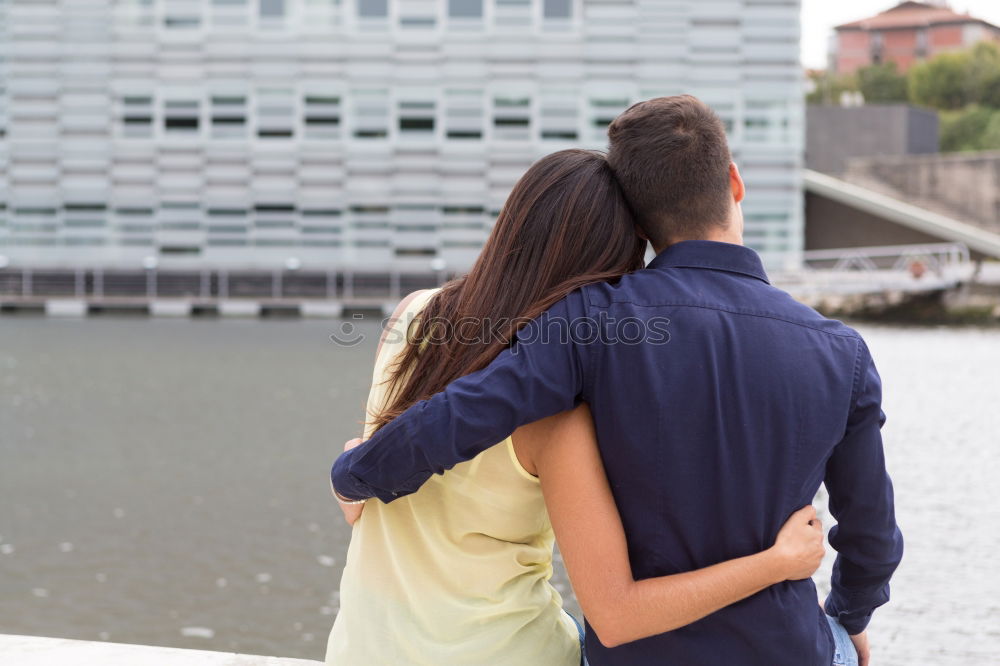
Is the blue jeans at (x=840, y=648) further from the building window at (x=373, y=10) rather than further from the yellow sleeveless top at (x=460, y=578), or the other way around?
the building window at (x=373, y=10)

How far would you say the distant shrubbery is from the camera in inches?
→ 2394

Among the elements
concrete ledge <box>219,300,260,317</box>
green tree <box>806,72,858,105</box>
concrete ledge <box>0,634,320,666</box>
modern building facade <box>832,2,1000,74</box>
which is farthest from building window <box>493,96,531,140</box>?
modern building facade <box>832,2,1000,74</box>

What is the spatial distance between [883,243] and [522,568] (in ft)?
130

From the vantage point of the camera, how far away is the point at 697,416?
1.53 metres

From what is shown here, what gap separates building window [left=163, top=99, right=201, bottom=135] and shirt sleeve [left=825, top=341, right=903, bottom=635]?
109 ft

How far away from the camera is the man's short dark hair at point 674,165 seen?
1623 mm

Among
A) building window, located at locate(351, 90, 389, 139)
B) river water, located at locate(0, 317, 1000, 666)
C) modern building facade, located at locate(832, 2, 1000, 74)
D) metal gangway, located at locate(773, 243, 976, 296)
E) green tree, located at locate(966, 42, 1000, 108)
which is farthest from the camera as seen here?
modern building facade, located at locate(832, 2, 1000, 74)

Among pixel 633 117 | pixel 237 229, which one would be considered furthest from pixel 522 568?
pixel 237 229

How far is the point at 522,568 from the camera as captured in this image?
5.62ft

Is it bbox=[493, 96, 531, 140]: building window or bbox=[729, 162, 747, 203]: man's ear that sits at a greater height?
bbox=[493, 96, 531, 140]: building window

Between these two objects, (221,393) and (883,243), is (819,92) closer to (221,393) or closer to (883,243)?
(883,243)

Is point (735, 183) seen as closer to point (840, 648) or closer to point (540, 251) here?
point (540, 251)

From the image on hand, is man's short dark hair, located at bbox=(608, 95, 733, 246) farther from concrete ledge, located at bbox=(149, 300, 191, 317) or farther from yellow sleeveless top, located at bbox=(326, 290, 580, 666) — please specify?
concrete ledge, located at bbox=(149, 300, 191, 317)

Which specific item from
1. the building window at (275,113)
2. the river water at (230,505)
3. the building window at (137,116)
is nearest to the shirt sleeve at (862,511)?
the river water at (230,505)
